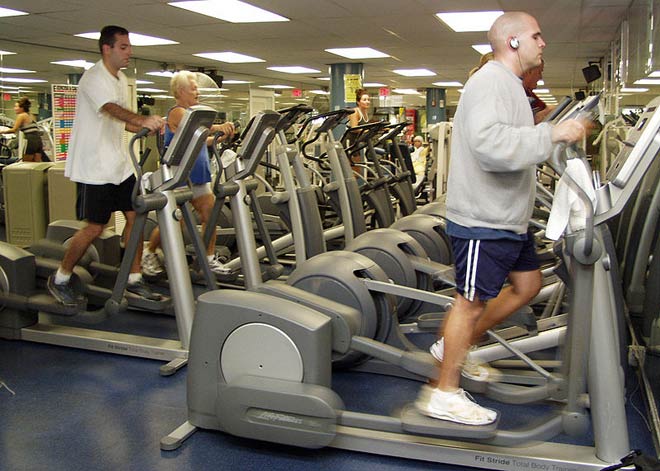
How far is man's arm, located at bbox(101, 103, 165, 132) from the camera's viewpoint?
3274mm

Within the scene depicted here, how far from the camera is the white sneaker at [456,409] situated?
2.21 meters

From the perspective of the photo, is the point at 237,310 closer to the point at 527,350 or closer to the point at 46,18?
the point at 527,350

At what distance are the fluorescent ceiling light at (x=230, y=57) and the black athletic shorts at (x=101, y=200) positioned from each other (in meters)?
6.83

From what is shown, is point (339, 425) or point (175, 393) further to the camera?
point (175, 393)

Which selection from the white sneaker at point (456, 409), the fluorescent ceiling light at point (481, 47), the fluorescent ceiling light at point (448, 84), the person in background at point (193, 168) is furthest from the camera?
the fluorescent ceiling light at point (448, 84)

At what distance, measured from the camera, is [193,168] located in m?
4.44

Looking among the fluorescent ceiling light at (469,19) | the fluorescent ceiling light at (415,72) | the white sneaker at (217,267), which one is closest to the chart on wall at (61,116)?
the white sneaker at (217,267)

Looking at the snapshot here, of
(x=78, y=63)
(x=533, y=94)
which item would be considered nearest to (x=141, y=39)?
(x=78, y=63)

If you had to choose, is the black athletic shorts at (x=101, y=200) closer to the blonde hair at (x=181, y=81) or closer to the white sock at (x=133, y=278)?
the white sock at (x=133, y=278)

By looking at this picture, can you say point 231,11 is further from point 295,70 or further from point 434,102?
point 434,102

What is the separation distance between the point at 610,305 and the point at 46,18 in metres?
6.74

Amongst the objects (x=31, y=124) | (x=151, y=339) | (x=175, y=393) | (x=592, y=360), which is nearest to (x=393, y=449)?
(x=592, y=360)

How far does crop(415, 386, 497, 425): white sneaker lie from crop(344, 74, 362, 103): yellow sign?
8.95 meters

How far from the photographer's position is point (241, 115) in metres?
14.5
